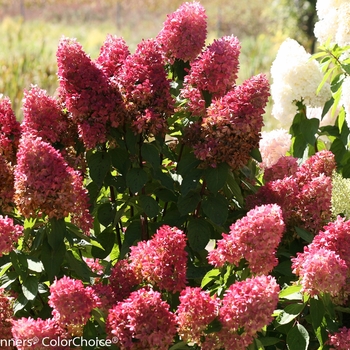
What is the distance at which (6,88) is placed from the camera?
924 centimetres

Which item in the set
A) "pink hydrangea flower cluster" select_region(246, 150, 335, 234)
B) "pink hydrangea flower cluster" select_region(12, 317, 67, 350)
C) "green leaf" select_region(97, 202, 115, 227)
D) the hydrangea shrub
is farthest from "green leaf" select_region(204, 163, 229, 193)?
"pink hydrangea flower cluster" select_region(12, 317, 67, 350)

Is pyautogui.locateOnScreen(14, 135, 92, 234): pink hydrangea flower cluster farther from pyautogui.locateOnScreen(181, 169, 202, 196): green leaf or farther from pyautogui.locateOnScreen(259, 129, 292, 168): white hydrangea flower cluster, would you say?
pyautogui.locateOnScreen(259, 129, 292, 168): white hydrangea flower cluster

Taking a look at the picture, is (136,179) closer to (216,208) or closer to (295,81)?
(216,208)

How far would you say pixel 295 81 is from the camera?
267 centimetres

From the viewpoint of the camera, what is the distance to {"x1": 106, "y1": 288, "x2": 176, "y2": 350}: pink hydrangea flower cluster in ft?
5.12

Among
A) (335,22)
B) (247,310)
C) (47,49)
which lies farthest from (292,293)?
(47,49)

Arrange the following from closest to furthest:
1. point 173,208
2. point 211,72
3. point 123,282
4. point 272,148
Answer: point 123,282 < point 211,72 < point 173,208 < point 272,148

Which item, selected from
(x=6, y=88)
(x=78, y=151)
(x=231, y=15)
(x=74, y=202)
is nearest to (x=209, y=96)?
(x=78, y=151)

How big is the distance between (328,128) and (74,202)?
1291 millimetres

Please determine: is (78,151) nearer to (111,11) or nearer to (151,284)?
(151,284)

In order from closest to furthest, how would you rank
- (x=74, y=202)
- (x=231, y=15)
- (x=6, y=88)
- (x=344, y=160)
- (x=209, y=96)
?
(x=74, y=202), (x=209, y=96), (x=344, y=160), (x=6, y=88), (x=231, y=15)

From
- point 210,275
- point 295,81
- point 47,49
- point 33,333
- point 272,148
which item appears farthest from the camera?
point 47,49

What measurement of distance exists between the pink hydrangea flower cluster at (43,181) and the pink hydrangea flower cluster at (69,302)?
0.84 feet

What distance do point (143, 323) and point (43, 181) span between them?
0.43 metres
